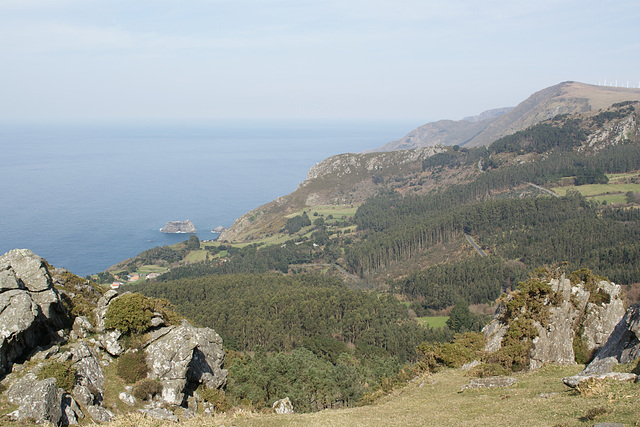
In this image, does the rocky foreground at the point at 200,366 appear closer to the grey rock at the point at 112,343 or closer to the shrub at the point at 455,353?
the grey rock at the point at 112,343

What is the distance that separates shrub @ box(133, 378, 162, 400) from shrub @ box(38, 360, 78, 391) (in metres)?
3.61

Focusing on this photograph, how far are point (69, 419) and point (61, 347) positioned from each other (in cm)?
590

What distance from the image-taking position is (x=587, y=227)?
11275cm

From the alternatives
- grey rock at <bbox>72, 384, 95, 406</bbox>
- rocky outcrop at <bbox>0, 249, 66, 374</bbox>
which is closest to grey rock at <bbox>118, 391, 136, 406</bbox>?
grey rock at <bbox>72, 384, 95, 406</bbox>

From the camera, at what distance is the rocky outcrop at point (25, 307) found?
21.8 meters

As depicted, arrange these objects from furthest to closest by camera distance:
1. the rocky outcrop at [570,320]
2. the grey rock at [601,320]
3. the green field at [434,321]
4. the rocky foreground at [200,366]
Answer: the green field at [434,321]
the grey rock at [601,320]
the rocky outcrop at [570,320]
the rocky foreground at [200,366]

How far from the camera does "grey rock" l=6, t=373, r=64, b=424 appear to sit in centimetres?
1895

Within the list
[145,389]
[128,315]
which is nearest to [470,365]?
[145,389]

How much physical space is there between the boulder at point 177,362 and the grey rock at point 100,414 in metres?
3.54

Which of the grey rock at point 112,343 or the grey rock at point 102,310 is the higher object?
the grey rock at point 102,310

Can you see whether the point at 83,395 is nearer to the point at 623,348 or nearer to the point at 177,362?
the point at 177,362

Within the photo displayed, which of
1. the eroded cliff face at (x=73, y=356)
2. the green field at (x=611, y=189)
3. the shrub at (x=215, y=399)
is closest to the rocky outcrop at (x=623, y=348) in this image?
the shrub at (x=215, y=399)

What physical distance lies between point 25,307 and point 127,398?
7.34 metres

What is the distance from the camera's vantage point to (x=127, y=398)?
928 inches
